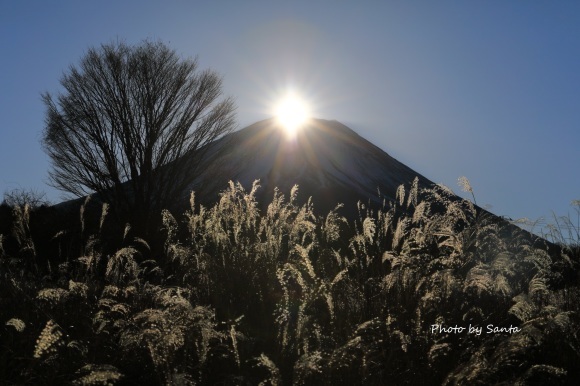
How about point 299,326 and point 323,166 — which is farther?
point 323,166

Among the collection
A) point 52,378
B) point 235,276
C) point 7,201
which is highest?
point 7,201

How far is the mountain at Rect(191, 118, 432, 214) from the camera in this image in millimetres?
40812

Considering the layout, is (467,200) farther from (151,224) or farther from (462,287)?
(151,224)

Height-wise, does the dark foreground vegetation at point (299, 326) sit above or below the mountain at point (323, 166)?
below

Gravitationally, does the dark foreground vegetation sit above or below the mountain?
below

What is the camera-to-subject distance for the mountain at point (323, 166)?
134 ft

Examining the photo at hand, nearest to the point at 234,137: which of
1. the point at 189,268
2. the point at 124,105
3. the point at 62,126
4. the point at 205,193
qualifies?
the point at 205,193

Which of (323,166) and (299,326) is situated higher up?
(323,166)

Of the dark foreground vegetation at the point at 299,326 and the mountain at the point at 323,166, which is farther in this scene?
the mountain at the point at 323,166

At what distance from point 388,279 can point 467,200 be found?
171 cm

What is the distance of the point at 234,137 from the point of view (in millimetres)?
22328

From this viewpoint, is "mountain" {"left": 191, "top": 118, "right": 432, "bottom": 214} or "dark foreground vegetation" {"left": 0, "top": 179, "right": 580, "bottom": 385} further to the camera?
"mountain" {"left": 191, "top": 118, "right": 432, "bottom": 214}

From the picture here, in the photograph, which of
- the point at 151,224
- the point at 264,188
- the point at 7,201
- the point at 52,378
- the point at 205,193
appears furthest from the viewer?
the point at 264,188

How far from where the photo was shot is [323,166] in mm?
47375
